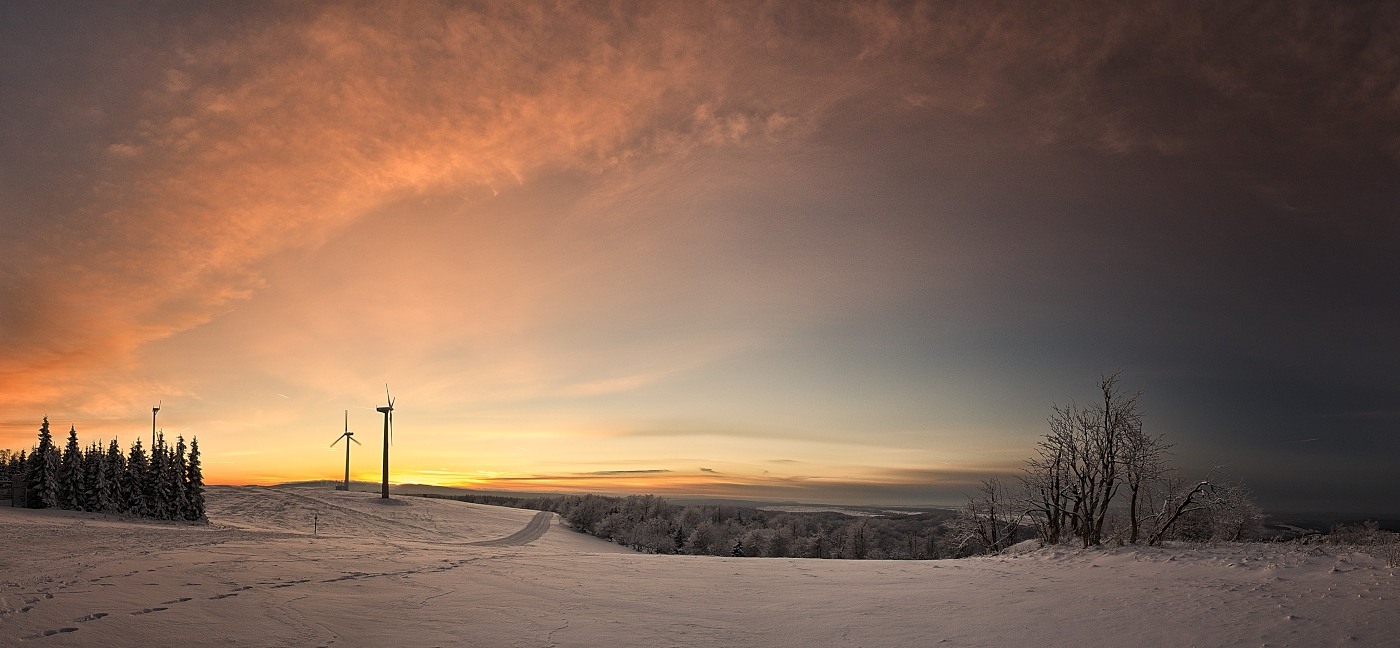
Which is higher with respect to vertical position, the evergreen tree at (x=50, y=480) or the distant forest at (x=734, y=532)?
the evergreen tree at (x=50, y=480)

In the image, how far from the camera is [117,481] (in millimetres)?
61281

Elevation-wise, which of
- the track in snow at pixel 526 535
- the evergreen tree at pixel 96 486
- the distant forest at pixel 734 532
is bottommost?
the distant forest at pixel 734 532

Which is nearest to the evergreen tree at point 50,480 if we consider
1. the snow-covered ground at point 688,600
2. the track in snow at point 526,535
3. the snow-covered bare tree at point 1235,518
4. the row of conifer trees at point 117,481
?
the row of conifer trees at point 117,481

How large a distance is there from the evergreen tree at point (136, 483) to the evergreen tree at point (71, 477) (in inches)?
134

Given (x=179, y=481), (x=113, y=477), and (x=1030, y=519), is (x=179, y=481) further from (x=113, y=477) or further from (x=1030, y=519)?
(x=1030, y=519)

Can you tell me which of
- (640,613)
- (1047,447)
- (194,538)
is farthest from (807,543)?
(640,613)

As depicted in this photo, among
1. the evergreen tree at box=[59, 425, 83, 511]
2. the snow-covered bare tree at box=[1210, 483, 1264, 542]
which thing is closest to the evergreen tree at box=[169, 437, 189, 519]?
the evergreen tree at box=[59, 425, 83, 511]

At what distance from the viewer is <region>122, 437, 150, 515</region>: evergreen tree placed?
196 feet

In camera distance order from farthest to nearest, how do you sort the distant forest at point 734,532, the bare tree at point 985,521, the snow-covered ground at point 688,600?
the distant forest at point 734,532 → the bare tree at point 985,521 → the snow-covered ground at point 688,600

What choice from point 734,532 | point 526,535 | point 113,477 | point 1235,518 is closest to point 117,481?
point 113,477

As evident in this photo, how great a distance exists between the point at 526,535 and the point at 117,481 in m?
36.0

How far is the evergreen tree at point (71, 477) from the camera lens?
6028 cm

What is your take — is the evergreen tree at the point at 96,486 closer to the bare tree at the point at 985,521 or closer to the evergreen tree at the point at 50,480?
the evergreen tree at the point at 50,480

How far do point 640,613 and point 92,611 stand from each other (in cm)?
892
